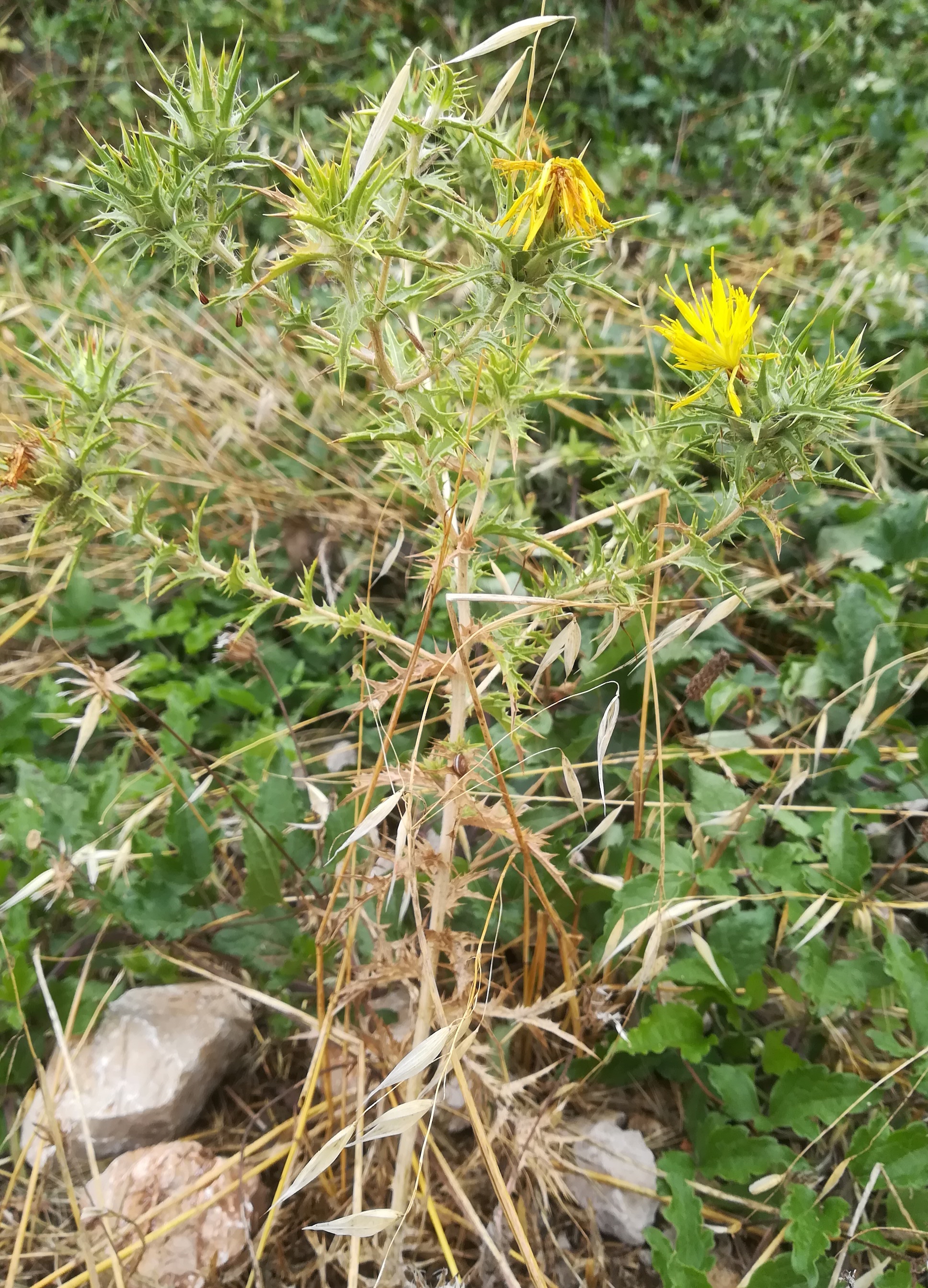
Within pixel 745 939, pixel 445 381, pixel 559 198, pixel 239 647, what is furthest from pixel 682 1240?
pixel 559 198

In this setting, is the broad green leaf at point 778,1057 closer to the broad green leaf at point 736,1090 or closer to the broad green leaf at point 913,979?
the broad green leaf at point 736,1090

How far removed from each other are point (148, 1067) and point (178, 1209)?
231 mm

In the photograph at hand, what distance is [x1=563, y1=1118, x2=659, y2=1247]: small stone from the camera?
1.23 m

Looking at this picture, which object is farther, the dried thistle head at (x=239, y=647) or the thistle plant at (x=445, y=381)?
the dried thistle head at (x=239, y=647)

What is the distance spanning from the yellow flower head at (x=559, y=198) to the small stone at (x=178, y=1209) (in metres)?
1.40

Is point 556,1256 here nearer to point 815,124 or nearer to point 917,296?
point 917,296

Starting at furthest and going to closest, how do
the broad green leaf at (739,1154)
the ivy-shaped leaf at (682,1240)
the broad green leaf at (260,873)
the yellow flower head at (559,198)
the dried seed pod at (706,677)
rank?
the broad green leaf at (260,873) < the dried seed pod at (706,677) < the broad green leaf at (739,1154) < the ivy-shaped leaf at (682,1240) < the yellow flower head at (559,198)

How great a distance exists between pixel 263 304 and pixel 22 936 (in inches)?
83.6

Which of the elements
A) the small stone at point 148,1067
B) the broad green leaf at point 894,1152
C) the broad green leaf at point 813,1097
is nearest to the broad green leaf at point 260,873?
the small stone at point 148,1067

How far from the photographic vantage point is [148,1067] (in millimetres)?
1385

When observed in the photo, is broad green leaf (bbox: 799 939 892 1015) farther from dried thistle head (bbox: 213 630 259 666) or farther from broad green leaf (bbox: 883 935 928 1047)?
dried thistle head (bbox: 213 630 259 666)

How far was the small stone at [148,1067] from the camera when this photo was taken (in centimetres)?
136

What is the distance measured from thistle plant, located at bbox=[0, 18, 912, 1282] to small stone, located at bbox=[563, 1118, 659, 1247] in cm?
30

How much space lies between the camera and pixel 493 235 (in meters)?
0.83
